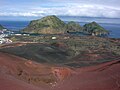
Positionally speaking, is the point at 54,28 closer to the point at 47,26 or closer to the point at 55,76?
the point at 47,26

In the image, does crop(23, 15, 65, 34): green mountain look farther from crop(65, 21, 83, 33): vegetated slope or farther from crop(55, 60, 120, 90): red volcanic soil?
crop(55, 60, 120, 90): red volcanic soil

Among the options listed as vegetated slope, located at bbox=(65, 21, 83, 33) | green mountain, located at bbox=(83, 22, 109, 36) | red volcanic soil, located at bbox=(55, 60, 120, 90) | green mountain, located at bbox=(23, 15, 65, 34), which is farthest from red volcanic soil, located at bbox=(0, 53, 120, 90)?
green mountain, located at bbox=(83, 22, 109, 36)

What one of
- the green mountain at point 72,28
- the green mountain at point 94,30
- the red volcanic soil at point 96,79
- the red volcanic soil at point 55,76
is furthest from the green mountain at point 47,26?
the red volcanic soil at point 96,79

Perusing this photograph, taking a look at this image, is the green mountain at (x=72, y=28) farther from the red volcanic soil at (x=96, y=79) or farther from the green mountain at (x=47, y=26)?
the red volcanic soil at (x=96, y=79)

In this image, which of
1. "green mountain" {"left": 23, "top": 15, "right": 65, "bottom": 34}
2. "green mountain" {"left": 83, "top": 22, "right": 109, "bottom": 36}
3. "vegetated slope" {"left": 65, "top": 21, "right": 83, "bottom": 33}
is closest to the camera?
"green mountain" {"left": 23, "top": 15, "right": 65, "bottom": 34}

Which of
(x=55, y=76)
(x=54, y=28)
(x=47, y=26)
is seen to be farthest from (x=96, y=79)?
(x=47, y=26)
